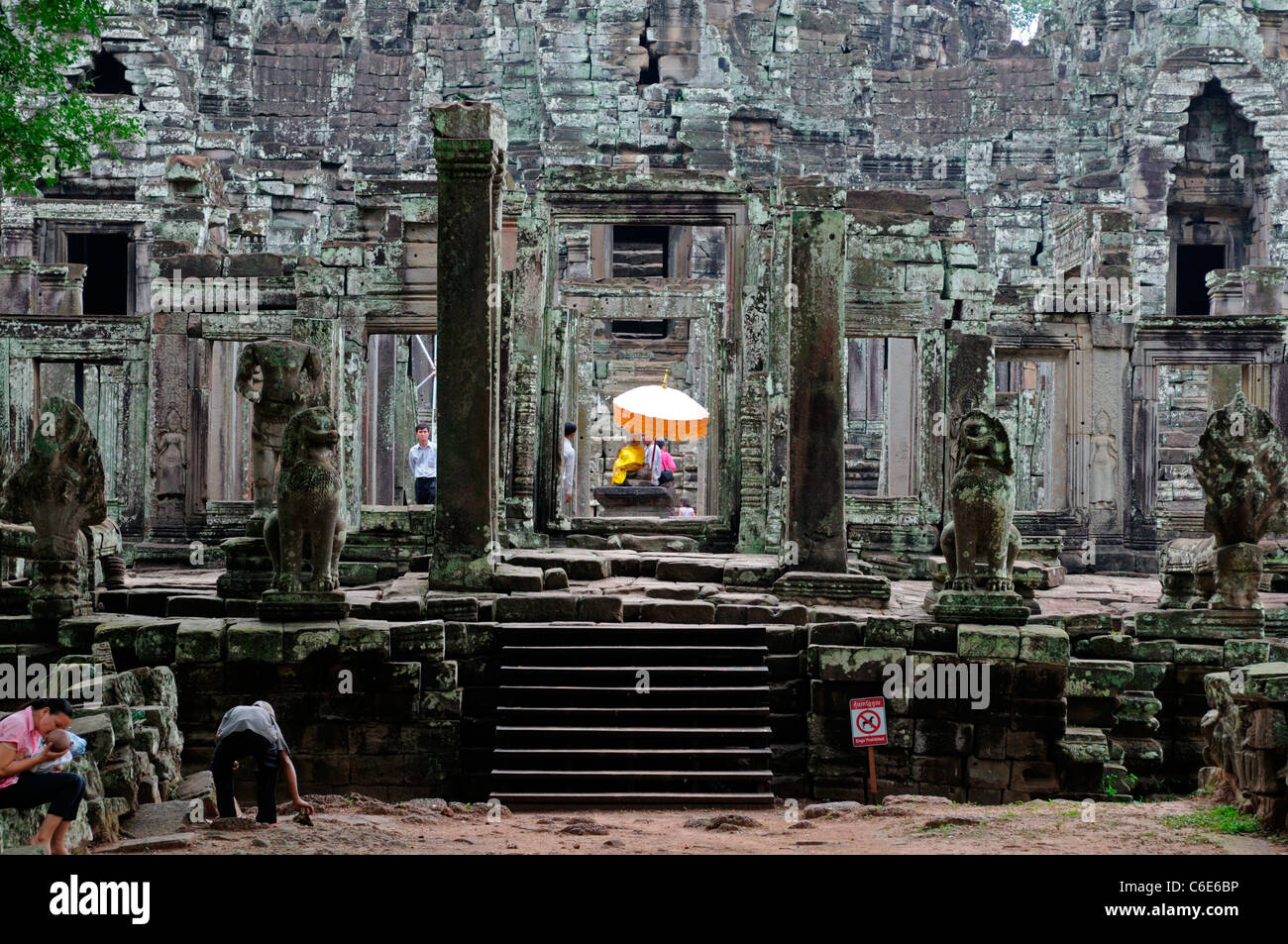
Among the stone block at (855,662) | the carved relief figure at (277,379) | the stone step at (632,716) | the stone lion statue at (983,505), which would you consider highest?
the carved relief figure at (277,379)

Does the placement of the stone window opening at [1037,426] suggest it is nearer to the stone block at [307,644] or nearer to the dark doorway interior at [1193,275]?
the dark doorway interior at [1193,275]

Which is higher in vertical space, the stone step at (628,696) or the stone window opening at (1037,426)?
the stone window opening at (1037,426)

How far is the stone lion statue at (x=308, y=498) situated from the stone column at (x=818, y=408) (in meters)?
3.61

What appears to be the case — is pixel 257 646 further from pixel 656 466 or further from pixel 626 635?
pixel 656 466

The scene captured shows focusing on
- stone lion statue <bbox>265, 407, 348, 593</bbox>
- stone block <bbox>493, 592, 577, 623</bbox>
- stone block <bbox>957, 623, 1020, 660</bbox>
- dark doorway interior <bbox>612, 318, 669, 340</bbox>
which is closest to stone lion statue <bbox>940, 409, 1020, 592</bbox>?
stone block <bbox>957, 623, 1020, 660</bbox>

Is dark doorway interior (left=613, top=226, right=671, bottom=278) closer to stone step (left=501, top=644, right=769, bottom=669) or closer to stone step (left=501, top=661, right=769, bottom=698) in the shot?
stone step (left=501, top=644, right=769, bottom=669)

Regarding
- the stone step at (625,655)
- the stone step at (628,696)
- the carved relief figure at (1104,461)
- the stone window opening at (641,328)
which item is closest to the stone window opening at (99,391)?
the stone window opening at (641,328)

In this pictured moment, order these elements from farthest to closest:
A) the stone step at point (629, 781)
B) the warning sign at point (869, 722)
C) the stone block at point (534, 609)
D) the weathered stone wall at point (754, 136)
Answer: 1. the weathered stone wall at point (754, 136)
2. the stone block at point (534, 609)
3. the warning sign at point (869, 722)
4. the stone step at point (629, 781)

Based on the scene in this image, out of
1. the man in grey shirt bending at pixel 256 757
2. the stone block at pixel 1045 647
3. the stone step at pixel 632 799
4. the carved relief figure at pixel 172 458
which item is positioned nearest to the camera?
the man in grey shirt bending at pixel 256 757

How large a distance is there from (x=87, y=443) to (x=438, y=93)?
1501cm

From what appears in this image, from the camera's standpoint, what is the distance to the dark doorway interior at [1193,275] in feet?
78.2

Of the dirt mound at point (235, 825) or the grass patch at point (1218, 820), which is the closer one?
the dirt mound at point (235, 825)

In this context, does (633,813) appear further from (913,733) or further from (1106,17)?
(1106,17)

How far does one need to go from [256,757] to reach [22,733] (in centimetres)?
153
